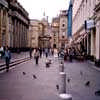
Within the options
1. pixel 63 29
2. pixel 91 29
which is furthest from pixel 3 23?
pixel 63 29

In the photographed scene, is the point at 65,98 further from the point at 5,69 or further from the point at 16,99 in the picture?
the point at 5,69

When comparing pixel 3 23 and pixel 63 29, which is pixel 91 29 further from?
pixel 63 29

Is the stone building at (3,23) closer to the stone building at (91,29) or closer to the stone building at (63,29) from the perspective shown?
the stone building at (91,29)

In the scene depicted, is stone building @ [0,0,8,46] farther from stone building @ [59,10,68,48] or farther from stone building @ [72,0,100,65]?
stone building @ [59,10,68,48]

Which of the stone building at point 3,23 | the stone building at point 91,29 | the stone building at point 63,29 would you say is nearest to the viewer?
the stone building at point 91,29

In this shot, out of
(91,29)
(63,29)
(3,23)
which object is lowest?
(91,29)

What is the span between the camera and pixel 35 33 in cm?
13388

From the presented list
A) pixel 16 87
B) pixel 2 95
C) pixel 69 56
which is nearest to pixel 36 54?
pixel 69 56

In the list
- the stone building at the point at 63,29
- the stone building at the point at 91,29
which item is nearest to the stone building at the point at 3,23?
the stone building at the point at 91,29

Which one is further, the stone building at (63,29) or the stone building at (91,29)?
the stone building at (63,29)

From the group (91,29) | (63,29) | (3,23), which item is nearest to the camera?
(91,29)

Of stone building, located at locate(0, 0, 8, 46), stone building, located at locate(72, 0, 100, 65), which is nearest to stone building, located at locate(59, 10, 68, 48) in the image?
stone building, located at locate(0, 0, 8, 46)

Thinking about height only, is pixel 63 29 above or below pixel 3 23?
above

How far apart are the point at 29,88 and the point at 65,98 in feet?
21.9
